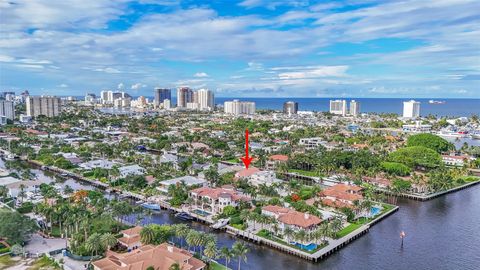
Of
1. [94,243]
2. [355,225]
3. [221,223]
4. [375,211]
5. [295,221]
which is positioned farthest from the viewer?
[375,211]

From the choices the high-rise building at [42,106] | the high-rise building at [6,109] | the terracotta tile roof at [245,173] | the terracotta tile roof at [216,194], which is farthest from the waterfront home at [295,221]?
the high-rise building at [42,106]

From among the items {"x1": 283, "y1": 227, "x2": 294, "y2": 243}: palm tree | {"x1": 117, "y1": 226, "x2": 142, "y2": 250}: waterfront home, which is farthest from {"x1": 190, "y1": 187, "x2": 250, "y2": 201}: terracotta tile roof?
{"x1": 117, "y1": 226, "x2": 142, "y2": 250}: waterfront home

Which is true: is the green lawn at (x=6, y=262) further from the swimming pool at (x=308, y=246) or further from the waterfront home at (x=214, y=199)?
the swimming pool at (x=308, y=246)

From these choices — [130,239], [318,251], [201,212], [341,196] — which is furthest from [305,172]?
[130,239]

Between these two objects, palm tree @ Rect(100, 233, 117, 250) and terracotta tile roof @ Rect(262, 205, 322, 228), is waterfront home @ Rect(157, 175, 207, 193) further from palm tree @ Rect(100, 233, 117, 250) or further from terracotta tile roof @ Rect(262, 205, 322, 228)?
palm tree @ Rect(100, 233, 117, 250)

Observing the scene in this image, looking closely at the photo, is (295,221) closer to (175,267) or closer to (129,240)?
(175,267)

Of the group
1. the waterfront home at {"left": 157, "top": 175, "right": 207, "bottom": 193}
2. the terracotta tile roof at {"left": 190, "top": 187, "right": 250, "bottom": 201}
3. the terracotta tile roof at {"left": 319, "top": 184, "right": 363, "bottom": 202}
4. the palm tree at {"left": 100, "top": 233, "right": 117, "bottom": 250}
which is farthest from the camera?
the waterfront home at {"left": 157, "top": 175, "right": 207, "bottom": 193}

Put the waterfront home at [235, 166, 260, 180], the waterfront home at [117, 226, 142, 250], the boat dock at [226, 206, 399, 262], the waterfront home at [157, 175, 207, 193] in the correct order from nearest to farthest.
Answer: the waterfront home at [117, 226, 142, 250] < the boat dock at [226, 206, 399, 262] < the waterfront home at [157, 175, 207, 193] < the waterfront home at [235, 166, 260, 180]

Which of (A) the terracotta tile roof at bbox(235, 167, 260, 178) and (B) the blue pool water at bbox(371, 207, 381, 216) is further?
(A) the terracotta tile roof at bbox(235, 167, 260, 178)
